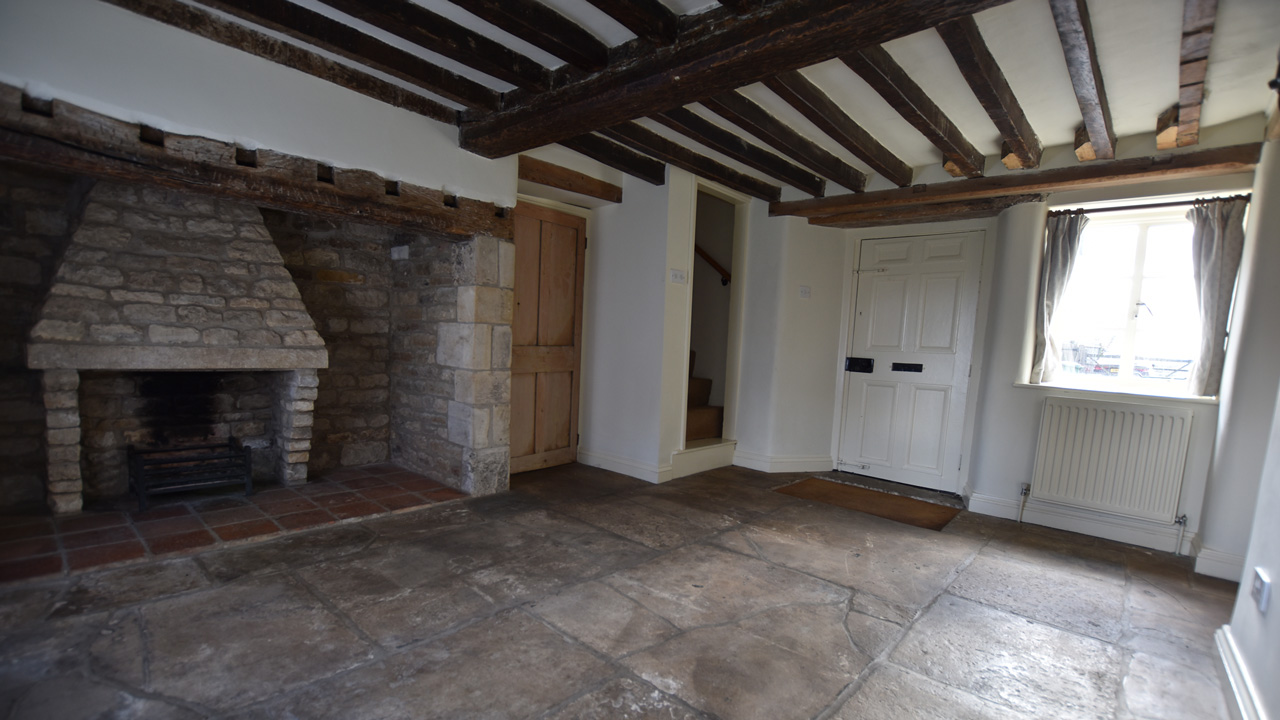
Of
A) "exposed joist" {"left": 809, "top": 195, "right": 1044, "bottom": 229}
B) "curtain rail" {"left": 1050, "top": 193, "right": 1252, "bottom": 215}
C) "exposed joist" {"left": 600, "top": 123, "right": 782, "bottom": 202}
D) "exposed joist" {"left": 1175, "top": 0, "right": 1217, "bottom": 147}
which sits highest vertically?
"exposed joist" {"left": 1175, "top": 0, "right": 1217, "bottom": 147}

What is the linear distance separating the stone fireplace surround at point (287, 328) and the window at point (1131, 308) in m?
4.02

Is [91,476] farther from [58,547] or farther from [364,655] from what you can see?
[364,655]

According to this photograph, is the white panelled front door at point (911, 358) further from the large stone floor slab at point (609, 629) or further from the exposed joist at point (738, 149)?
the large stone floor slab at point (609, 629)

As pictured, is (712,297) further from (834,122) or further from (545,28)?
(545,28)

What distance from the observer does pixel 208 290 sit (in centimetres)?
312

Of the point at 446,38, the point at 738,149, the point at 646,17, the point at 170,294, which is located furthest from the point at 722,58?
the point at 170,294

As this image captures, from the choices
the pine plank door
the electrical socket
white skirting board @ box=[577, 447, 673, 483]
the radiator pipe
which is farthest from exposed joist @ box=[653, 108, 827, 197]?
the radiator pipe

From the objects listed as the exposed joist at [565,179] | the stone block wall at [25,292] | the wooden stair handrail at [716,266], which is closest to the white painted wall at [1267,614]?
the exposed joist at [565,179]

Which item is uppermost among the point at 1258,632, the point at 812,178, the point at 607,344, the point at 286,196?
the point at 812,178

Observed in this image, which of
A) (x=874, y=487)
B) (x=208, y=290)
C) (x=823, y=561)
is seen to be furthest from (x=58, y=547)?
(x=874, y=487)

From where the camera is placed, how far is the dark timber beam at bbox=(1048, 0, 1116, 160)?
2109mm

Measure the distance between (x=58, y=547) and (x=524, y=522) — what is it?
7.17 feet

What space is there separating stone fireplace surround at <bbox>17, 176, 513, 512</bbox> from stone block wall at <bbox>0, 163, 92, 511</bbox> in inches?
8.0

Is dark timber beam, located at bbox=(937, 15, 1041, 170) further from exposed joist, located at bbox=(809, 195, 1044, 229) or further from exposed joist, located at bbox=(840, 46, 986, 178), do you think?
exposed joist, located at bbox=(809, 195, 1044, 229)
